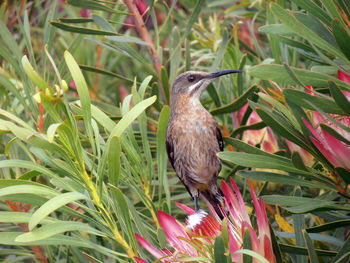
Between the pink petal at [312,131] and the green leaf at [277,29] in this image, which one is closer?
the pink petal at [312,131]

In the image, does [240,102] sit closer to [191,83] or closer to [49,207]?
[191,83]

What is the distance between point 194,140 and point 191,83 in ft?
0.81

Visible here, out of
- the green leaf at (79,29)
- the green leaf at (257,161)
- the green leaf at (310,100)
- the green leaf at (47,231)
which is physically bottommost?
the green leaf at (47,231)

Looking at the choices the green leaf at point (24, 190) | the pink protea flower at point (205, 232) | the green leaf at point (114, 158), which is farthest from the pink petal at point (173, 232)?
the green leaf at point (24, 190)

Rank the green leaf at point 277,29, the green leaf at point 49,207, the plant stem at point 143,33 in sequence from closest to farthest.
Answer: the green leaf at point 49,207 → the green leaf at point 277,29 → the plant stem at point 143,33

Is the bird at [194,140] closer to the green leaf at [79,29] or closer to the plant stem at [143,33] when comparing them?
the plant stem at [143,33]

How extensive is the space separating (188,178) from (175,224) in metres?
0.76

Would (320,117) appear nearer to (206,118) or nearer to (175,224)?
(175,224)

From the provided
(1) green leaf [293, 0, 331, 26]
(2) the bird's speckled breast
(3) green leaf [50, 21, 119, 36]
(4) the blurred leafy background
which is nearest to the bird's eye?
(2) the bird's speckled breast

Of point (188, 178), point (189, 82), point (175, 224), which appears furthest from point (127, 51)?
point (175, 224)

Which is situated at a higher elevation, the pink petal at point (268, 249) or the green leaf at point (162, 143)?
the green leaf at point (162, 143)

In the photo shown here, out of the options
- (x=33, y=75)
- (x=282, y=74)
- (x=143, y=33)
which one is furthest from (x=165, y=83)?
(x=33, y=75)

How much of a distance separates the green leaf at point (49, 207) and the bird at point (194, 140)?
978 millimetres

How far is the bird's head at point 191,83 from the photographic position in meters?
1.96
